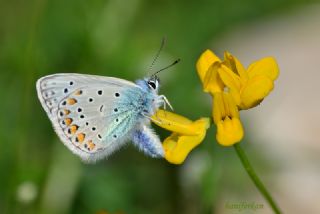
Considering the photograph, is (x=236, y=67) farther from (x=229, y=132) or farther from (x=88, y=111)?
(x=88, y=111)

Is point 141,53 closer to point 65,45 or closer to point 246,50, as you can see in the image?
point 65,45

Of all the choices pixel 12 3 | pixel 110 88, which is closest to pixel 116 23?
pixel 12 3

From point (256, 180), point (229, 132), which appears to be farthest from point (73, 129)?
point (256, 180)

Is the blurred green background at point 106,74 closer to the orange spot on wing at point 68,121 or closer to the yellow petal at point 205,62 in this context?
the orange spot on wing at point 68,121

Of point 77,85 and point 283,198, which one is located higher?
point 77,85

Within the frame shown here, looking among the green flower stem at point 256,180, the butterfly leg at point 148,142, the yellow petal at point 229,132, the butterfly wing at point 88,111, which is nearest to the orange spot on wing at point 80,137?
the butterfly wing at point 88,111

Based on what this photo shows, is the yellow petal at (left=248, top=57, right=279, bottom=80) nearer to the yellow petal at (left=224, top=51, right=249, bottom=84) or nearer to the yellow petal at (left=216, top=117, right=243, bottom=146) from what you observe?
the yellow petal at (left=224, top=51, right=249, bottom=84)
